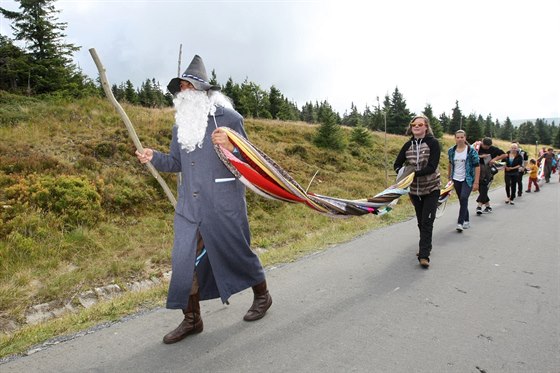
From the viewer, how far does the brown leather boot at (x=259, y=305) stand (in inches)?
153

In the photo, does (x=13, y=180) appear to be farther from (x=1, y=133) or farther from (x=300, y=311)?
(x=300, y=311)

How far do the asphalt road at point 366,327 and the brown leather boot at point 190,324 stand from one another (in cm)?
7

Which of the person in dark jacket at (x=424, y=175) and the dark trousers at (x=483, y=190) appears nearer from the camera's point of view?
the person in dark jacket at (x=424, y=175)

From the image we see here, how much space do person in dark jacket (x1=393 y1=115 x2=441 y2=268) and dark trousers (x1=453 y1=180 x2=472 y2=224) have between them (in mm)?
2585

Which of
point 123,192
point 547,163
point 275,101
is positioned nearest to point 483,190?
point 123,192

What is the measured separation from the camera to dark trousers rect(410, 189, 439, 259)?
570 cm

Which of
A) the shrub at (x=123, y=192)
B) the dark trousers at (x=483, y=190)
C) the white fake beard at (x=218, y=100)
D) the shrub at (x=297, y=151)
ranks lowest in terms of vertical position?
the dark trousers at (x=483, y=190)

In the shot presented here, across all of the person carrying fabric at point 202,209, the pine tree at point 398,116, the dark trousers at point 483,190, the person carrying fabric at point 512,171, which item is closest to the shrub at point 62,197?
the person carrying fabric at point 202,209

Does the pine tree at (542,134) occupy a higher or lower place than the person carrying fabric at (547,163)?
higher

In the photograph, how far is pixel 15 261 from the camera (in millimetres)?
5918

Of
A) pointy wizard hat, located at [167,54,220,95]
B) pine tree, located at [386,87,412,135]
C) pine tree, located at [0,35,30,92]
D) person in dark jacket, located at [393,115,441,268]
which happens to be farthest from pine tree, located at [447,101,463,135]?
pointy wizard hat, located at [167,54,220,95]

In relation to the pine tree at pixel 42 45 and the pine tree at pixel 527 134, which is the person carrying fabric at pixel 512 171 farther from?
the pine tree at pixel 527 134

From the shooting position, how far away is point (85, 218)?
7.49 meters

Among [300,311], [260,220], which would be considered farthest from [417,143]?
[260,220]
